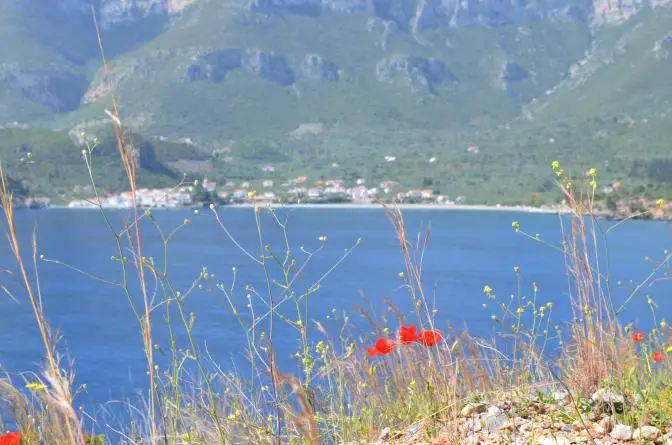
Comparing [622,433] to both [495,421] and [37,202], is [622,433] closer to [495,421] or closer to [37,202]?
[495,421]

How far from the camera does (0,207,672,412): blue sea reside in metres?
17.4

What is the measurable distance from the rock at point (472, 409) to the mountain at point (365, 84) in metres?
84.5

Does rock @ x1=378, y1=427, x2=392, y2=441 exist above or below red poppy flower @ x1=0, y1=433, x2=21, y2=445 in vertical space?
below

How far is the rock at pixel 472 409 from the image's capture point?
7.80 ft

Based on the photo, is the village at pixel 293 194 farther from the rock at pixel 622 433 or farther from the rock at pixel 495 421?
the rock at pixel 622 433

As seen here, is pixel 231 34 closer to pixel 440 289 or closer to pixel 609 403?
pixel 440 289

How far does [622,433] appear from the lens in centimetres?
207

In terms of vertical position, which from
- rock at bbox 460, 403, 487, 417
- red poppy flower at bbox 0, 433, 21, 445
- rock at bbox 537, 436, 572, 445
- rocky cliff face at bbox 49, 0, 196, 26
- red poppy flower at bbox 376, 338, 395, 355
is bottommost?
rock at bbox 460, 403, 487, 417

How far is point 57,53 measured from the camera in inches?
6762

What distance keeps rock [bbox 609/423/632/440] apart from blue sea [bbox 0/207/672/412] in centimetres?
67

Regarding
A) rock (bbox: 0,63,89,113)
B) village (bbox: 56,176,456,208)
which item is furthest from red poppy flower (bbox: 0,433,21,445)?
rock (bbox: 0,63,89,113)

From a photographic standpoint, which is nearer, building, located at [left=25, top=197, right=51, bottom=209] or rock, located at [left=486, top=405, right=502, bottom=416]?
rock, located at [left=486, top=405, right=502, bottom=416]

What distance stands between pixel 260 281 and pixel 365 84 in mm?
124978

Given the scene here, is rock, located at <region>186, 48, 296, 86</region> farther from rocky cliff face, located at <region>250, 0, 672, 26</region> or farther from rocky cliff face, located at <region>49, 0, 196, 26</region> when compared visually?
rocky cliff face, located at <region>49, 0, 196, 26</region>
